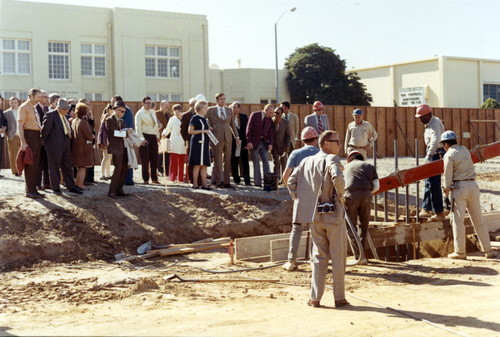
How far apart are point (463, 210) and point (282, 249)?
321cm

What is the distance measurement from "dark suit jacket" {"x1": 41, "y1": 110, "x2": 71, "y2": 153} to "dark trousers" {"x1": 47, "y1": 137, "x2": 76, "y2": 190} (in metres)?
0.07

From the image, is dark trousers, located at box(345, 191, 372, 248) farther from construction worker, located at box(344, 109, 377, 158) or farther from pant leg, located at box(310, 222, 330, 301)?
construction worker, located at box(344, 109, 377, 158)

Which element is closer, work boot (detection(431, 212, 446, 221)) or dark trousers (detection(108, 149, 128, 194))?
dark trousers (detection(108, 149, 128, 194))

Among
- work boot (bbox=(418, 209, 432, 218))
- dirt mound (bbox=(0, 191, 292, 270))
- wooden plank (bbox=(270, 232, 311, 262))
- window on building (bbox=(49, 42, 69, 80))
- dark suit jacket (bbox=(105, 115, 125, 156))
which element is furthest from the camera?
window on building (bbox=(49, 42, 69, 80))

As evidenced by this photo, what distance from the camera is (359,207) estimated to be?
36.9 ft

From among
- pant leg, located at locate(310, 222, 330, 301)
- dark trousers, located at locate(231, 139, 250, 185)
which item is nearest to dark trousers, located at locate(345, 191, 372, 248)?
pant leg, located at locate(310, 222, 330, 301)

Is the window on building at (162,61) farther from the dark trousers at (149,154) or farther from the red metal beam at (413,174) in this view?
the red metal beam at (413,174)

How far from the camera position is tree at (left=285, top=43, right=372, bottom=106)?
155 feet

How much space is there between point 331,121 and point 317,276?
21.5m

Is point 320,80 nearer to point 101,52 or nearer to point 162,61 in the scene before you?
point 162,61

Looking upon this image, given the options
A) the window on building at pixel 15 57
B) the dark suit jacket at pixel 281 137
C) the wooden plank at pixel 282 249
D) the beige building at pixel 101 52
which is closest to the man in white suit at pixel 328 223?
the wooden plank at pixel 282 249

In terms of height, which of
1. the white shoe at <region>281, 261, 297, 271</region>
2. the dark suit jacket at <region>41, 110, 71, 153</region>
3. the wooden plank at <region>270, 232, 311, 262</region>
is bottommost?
the white shoe at <region>281, 261, 297, 271</region>

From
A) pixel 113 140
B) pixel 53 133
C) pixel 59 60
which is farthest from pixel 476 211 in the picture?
pixel 59 60

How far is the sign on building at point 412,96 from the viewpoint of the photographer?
164 ft
